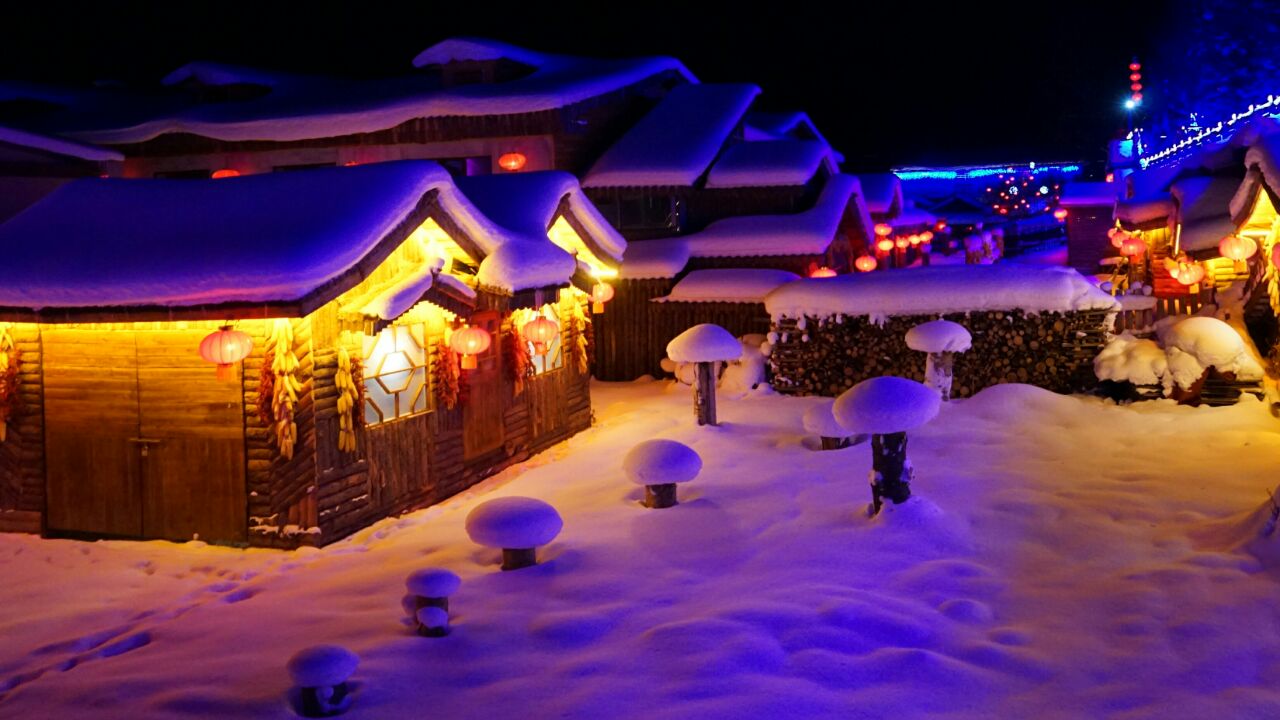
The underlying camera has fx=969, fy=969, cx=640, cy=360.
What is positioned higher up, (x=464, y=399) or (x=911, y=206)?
(x=911, y=206)

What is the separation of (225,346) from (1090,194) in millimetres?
36201

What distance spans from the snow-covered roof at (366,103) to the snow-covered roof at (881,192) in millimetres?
10045

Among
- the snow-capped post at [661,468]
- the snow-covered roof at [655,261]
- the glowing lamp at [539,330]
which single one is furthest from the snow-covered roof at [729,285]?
the snow-capped post at [661,468]

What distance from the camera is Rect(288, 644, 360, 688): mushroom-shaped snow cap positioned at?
580cm

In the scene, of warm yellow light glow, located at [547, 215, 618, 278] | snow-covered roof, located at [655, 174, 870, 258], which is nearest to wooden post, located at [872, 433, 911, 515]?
warm yellow light glow, located at [547, 215, 618, 278]

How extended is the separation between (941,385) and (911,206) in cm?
3303

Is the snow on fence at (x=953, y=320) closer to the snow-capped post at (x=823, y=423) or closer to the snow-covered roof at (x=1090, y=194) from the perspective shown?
the snow-capped post at (x=823, y=423)

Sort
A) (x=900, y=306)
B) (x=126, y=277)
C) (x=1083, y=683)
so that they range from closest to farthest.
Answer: (x=1083, y=683) < (x=126, y=277) < (x=900, y=306)

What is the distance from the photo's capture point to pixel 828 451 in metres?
13.3

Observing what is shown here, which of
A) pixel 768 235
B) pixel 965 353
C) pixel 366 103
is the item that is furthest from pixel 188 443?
pixel 366 103

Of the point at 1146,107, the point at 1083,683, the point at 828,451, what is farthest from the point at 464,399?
the point at 1146,107

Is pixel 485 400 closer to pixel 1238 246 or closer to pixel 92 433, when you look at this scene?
pixel 92 433

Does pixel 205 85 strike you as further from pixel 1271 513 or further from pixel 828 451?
pixel 1271 513

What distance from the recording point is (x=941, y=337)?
1558 cm
